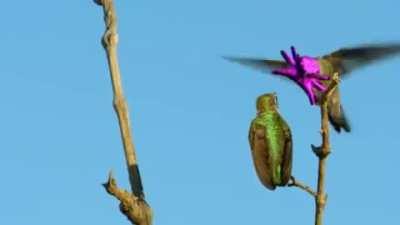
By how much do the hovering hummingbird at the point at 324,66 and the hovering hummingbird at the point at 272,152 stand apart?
147 mm

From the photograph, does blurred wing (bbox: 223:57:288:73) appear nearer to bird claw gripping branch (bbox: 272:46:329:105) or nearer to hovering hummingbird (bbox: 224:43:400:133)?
hovering hummingbird (bbox: 224:43:400:133)

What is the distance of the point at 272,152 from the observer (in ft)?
7.97

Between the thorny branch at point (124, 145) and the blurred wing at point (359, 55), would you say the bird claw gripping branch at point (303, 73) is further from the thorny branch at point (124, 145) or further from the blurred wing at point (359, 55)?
the thorny branch at point (124, 145)

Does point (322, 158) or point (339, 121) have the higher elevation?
point (339, 121)

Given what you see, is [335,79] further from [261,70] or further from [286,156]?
[261,70]

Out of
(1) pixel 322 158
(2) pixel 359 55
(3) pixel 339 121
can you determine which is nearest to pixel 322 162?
(1) pixel 322 158

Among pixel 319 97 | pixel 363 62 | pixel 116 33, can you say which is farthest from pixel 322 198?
pixel 363 62

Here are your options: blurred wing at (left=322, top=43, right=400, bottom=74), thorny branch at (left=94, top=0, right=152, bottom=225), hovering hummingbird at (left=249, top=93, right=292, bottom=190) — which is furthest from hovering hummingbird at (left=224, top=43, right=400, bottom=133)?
thorny branch at (left=94, top=0, right=152, bottom=225)

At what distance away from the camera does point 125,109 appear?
2.50 metres

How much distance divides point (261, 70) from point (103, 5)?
3.63 ft

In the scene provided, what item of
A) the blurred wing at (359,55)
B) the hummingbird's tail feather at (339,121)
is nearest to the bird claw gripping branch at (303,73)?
the blurred wing at (359,55)

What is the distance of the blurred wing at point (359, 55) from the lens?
3.07 meters

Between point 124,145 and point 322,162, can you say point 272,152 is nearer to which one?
point 322,162

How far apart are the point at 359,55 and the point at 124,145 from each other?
52.7 inches
